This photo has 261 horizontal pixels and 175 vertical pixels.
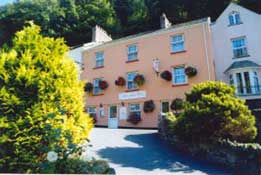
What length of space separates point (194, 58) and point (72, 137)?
17.7m

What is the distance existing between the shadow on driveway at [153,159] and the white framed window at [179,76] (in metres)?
8.95

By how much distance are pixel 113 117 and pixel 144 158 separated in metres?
13.0

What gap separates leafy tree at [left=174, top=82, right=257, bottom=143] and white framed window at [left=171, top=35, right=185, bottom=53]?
1029 centimetres

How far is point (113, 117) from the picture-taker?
23453 mm

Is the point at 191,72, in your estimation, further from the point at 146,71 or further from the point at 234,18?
the point at 234,18

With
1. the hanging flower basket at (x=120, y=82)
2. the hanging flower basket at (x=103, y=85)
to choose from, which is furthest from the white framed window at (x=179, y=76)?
the hanging flower basket at (x=103, y=85)

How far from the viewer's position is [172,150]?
504 inches

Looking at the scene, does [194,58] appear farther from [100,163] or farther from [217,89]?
[100,163]

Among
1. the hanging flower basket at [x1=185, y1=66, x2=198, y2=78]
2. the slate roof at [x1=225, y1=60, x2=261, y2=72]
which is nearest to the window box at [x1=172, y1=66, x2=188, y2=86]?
the hanging flower basket at [x1=185, y1=66, x2=198, y2=78]

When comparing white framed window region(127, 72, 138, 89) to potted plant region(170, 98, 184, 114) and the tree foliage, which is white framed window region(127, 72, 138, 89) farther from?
the tree foliage

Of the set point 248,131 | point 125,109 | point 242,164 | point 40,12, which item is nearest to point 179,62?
point 125,109

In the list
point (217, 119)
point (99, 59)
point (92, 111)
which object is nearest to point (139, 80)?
point (99, 59)

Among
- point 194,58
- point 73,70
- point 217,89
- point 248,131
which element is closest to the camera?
point 73,70

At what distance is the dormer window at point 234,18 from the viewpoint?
2217 cm
